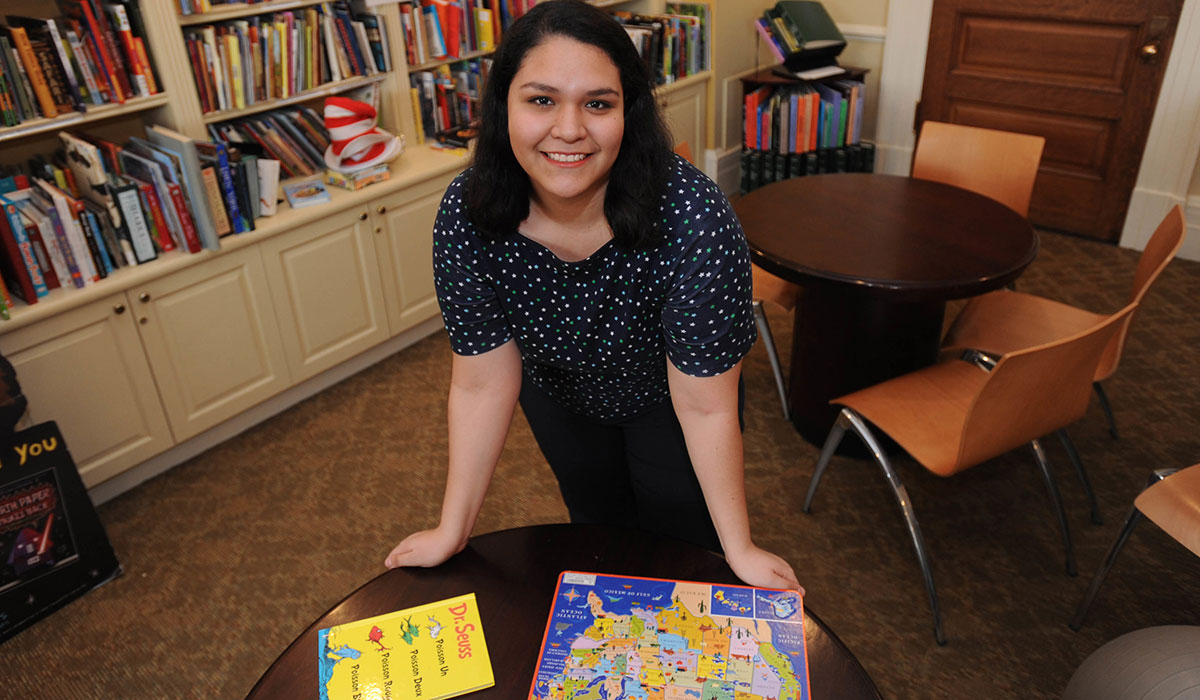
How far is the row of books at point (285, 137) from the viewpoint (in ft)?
9.35

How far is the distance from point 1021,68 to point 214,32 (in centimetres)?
343

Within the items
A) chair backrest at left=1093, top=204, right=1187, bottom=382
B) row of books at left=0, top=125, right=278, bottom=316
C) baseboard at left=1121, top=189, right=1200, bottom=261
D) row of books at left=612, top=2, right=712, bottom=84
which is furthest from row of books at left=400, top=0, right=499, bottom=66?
baseboard at left=1121, top=189, right=1200, bottom=261

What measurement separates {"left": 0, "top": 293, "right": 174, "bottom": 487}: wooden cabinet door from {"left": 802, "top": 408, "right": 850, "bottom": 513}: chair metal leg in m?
1.98

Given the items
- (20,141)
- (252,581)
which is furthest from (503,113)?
(20,141)

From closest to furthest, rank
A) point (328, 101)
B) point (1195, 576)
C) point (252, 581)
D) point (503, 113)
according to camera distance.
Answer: point (503, 113) → point (1195, 576) → point (252, 581) → point (328, 101)

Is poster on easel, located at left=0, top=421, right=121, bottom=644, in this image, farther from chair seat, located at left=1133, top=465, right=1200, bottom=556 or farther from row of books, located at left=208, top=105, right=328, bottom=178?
chair seat, located at left=1133, top=465, right=1200, bottom=556

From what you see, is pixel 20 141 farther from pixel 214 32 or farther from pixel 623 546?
pixel 623 546

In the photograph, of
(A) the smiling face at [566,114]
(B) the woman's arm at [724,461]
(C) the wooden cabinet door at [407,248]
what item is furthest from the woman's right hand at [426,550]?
(C) the wooden cabinet door at [407,248]

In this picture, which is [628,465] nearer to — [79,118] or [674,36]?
[79,118]

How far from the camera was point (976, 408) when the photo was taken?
5.82ft

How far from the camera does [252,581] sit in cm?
234

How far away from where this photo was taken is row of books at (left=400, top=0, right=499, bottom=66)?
3207 mm

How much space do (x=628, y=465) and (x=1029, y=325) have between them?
144cm

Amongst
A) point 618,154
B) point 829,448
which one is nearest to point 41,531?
point 618,154
